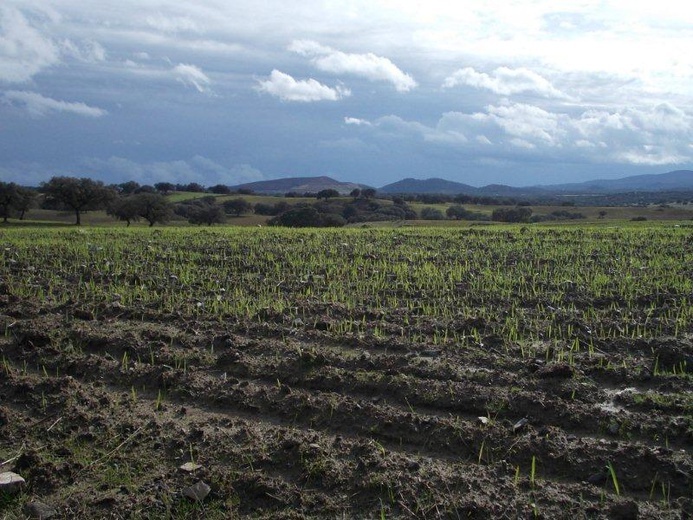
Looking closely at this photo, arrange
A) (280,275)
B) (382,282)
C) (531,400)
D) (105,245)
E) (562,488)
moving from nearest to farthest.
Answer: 1. (562,488)
2. (531,400)
3. (382,282)
4. (280,275)
5. (105,245)

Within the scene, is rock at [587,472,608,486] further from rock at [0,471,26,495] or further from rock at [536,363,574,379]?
rock at [0,471,26,495]

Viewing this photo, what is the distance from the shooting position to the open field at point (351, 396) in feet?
14.3

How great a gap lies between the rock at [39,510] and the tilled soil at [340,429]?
0.20ft

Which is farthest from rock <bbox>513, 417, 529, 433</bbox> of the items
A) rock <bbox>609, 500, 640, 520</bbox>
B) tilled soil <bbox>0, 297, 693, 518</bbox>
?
rock <bbox>609, 500, 640, 520</bbox>

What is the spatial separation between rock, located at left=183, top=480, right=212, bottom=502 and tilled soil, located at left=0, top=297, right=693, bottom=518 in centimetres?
6

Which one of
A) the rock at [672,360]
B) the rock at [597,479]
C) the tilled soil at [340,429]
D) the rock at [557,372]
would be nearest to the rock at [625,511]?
the tilled soil at [340,429]

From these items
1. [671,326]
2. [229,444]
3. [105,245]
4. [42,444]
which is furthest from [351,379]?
[105,245]

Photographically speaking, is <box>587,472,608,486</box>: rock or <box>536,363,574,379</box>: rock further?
<box>536,363,574,379</box>: rock

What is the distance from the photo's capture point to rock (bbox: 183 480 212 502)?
4309 millimetres

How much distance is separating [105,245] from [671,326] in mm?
12796

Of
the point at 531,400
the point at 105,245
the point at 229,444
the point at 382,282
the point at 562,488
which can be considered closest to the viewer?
the point at 562,488

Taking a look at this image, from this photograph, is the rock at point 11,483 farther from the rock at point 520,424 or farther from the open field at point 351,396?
the rock at point 520,424

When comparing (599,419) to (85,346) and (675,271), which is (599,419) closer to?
(85,346)

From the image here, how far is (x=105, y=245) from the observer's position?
1573 cm
